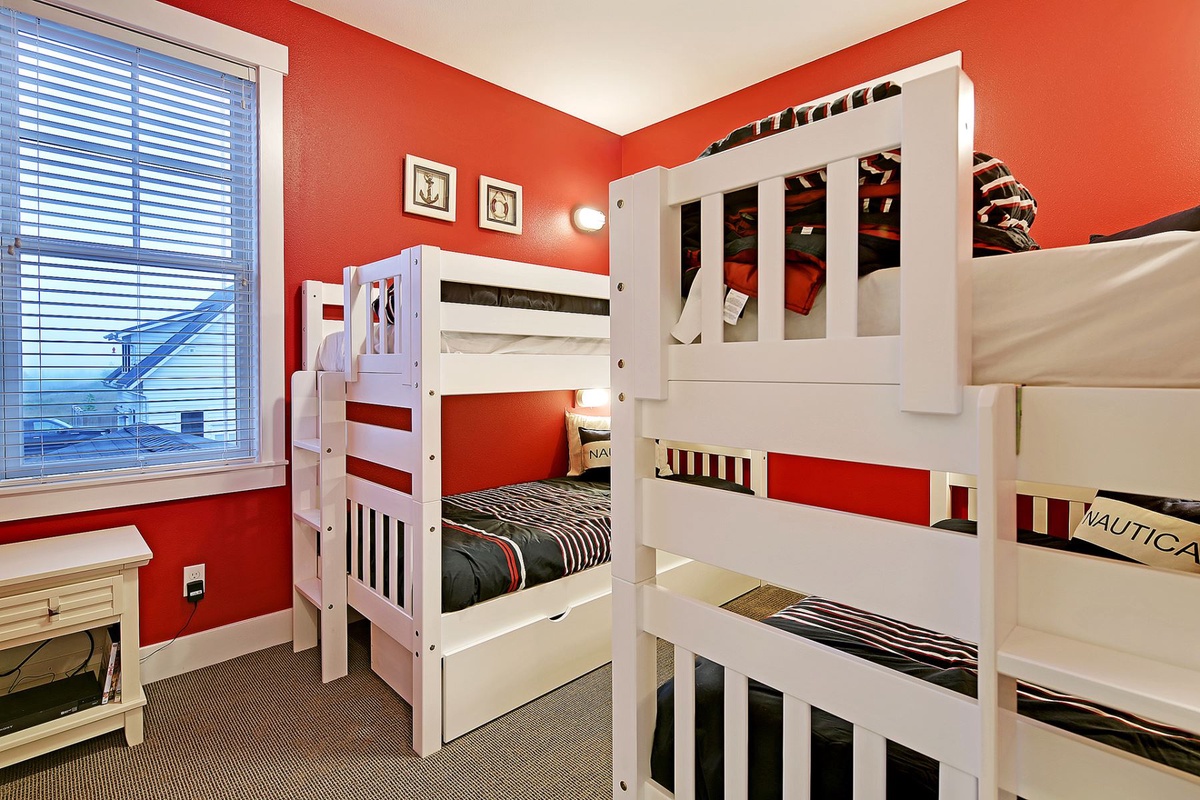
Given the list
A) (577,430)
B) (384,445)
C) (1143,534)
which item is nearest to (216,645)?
(384,445)

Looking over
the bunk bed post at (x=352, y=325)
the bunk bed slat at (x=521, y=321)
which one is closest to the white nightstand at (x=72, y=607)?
the bunk bed post at (x=352, y=325)

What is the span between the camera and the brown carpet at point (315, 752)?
5.35 feet

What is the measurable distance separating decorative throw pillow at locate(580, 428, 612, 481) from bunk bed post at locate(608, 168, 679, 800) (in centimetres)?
203

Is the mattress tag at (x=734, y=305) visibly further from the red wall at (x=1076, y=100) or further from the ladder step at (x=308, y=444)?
the red wall at (x=1076, y=100)

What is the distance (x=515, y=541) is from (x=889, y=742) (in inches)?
53.2

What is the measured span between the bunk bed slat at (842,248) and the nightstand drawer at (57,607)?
216 cm

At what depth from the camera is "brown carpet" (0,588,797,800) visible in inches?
64.2

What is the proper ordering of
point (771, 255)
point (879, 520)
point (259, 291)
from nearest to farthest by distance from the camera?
point (879, 520), point (771, 255), point (259, 291)

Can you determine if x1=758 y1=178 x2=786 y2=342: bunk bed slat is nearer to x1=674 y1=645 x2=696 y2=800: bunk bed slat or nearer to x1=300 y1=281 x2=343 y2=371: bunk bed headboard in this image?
x1=674 y1=645 x2=696 y2=800: bunk bed slat

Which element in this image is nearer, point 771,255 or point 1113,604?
point 1113,604

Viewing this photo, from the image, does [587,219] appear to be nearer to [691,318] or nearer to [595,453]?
[595,453]

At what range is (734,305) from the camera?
1.02 m

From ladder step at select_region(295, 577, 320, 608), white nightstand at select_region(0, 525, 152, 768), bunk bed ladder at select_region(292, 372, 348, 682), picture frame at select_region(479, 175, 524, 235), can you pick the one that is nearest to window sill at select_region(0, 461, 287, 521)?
white nightstand at select_region(0, 525, 152, 768)

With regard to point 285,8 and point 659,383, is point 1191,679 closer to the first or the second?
point 659,383
